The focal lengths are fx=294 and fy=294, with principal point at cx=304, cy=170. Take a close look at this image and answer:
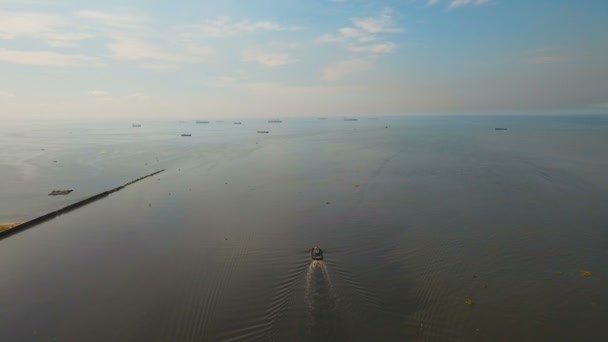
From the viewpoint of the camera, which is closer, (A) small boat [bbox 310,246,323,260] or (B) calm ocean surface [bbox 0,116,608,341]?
(B) calm ocean surface [bbox 0,116,608,341]

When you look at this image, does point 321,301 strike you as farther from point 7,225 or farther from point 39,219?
point 7,225

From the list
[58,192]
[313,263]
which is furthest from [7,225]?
[313,263]

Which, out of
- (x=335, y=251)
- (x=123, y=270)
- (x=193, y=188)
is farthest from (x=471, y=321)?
(x=193, y=188)

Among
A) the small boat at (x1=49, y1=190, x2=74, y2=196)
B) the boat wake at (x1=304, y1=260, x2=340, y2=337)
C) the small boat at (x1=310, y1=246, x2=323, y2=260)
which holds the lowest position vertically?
the small boat at (x1=49, y1=190, x2=74, y2=196)

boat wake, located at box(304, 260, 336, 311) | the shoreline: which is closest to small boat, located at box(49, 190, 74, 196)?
the shoreline

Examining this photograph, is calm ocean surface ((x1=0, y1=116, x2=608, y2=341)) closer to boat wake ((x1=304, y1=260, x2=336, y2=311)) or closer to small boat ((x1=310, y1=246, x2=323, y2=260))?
boat wake ((x1=304, y1=260, x2=336, y2=311))

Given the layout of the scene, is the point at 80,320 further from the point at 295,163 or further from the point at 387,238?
the point at 295,163

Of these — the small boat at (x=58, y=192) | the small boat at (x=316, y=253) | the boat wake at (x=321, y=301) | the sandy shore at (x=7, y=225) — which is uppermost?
the small boat at (x=316, y=253)

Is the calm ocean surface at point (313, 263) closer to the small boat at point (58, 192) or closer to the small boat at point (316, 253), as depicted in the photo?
the small boat at point (316, 253)

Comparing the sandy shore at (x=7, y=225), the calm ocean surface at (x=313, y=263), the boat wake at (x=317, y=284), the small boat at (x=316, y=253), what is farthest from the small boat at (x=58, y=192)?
the boat wake at (x=317, y=284)

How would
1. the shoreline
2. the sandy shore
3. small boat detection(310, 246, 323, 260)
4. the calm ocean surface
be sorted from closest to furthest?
the calm ocean surface < small boat detection(310, 246, 323, 260) < the shoreline < the sandy shore
